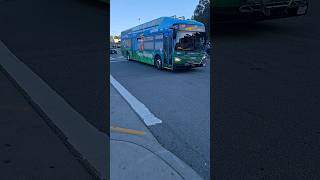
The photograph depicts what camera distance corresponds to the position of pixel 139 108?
809cm

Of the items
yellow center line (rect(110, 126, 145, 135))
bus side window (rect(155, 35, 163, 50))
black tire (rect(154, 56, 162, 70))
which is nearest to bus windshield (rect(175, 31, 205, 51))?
bus side window (rect(155, 35, 163, 50))

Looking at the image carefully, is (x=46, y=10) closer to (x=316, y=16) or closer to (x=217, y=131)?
(x=316, y=16)

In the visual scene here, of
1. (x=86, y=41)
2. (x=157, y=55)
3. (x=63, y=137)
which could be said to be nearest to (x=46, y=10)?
(x=86, y=41)

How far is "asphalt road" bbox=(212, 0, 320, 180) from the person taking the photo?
4.57m

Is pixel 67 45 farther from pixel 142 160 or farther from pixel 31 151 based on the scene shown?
pixel 142 160

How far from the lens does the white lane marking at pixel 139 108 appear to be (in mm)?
6951

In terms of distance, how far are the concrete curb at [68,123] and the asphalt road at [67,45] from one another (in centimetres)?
26

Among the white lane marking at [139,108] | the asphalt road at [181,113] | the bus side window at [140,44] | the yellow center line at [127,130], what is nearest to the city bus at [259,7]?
the asphalt road at [181,113]

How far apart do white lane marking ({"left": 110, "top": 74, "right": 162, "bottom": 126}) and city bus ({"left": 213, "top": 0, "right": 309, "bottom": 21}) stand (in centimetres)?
801

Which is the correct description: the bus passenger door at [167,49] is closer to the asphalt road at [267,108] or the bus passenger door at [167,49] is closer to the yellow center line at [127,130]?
the asphalt road at [267,108]

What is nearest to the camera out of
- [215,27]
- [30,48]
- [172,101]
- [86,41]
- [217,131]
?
[217,131]

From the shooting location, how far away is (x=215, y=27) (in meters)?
19.5

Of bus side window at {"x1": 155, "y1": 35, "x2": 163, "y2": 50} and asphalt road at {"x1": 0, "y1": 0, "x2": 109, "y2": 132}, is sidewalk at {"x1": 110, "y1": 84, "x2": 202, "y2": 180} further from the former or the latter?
bus side window at {"x1": 155, "y1": 35, "x2": 163, "y2": 50}

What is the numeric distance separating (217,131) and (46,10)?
1081 inches
